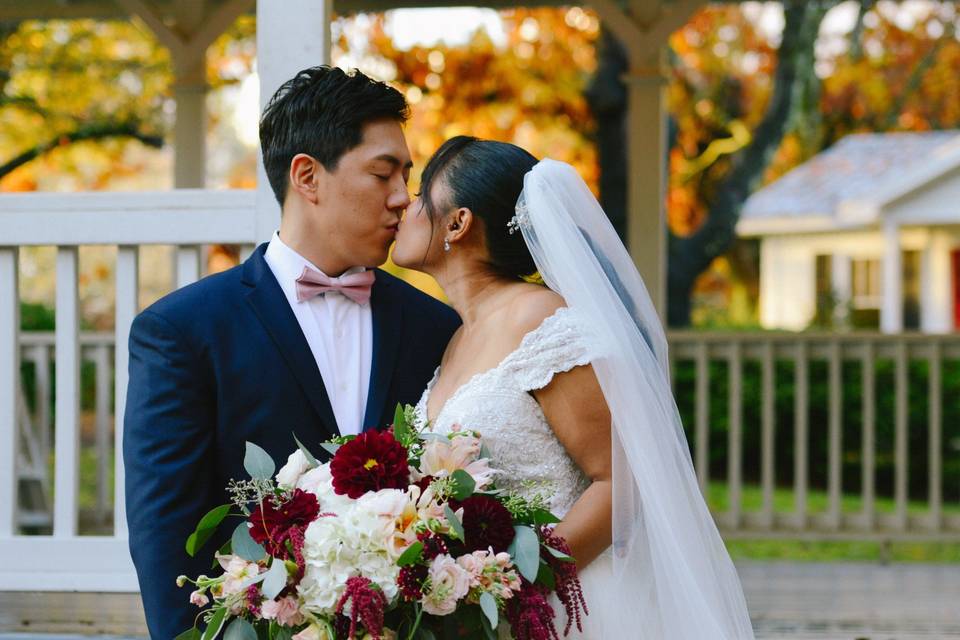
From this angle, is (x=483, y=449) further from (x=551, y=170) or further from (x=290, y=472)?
(x=551, y=170)

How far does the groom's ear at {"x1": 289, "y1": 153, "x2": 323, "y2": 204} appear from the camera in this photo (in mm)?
3178

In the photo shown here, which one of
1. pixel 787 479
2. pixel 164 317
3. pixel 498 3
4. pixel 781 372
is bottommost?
pixel 787 479

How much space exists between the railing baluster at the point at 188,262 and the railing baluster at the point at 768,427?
541 centimetres

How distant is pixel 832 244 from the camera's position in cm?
2592

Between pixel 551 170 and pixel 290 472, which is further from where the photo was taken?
pixel 551 170

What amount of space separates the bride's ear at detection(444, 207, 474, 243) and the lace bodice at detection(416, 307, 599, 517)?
0.31 meters

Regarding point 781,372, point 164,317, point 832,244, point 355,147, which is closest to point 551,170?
point 355,147

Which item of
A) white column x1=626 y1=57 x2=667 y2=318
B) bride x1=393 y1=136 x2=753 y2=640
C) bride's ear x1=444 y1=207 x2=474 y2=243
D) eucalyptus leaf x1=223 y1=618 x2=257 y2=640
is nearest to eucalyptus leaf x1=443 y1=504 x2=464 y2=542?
bride x1=393 y1=136 x2=753 y2=640

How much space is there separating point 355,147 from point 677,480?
1110 mm

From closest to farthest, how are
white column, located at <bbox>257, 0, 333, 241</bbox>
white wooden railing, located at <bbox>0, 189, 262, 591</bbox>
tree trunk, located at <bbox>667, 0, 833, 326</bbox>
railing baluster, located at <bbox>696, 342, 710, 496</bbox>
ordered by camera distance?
1. white column, located at <bbox>257, 0, 333, 241</bbox>
2. white wooden railing, located at <bbox>0, 189, 262, 591</bbox>
3. railing baluster, located at <bbox>696, 342, 710, 496</bbox>
4. tree trunk, located at <bbox>667, 0, 833, 326</bbox>

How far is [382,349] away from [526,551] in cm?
84

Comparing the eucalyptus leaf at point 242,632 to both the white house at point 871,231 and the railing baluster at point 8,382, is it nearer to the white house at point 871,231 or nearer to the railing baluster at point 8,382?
the railing baluster at point 8,382

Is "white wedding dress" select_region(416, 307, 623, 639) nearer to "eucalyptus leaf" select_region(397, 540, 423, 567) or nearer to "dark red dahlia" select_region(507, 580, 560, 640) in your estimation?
"dark red dahlia" select_region(507, 580, 560, 640)

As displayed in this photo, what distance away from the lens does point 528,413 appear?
296 cm
